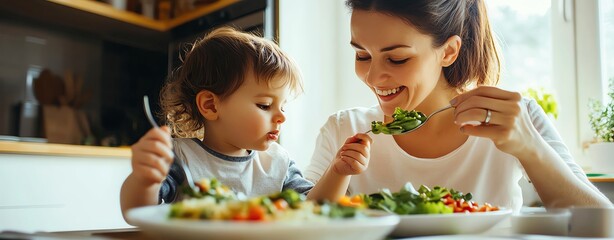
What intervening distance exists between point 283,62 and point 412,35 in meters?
0.34

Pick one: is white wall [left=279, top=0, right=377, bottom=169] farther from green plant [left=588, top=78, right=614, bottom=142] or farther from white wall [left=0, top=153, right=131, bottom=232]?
green plant [left=588, top=78, right=614, bottom=142]

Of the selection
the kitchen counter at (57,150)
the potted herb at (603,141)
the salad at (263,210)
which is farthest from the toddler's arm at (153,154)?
the potted herb at (603,141)

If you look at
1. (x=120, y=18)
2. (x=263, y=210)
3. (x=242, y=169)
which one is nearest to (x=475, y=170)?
(x=242, y=169)

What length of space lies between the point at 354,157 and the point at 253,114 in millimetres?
275

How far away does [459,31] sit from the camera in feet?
5.07

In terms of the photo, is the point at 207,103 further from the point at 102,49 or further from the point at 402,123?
the point at 102,49

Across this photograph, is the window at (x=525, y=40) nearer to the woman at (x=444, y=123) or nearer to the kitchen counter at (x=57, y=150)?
the woman at (x=444, y=123)

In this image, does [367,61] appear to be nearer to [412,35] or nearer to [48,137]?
[412,35]

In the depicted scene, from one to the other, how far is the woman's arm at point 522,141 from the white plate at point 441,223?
405 millimetres

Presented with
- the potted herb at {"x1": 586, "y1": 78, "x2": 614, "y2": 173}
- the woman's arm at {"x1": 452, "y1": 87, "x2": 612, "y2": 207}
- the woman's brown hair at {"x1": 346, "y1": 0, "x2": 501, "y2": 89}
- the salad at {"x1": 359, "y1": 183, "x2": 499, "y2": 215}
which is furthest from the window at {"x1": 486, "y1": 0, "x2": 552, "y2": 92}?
the salad at {"x1": 359, "y1": 183, "x2": 499, "y2": 215}

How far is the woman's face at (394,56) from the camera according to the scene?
1.37 m

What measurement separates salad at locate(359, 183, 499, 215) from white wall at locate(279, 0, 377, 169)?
1905mm

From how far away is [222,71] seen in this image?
4.50 feet

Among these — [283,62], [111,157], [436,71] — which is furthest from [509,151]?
[111,157]
